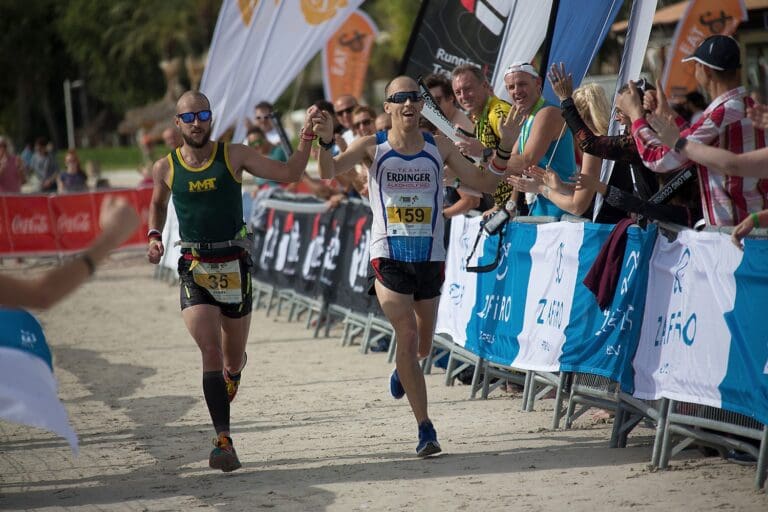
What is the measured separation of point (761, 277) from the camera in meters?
5.66

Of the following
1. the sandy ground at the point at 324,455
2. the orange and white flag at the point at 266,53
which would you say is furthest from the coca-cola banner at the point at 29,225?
the sandy ground at the point at 324,455

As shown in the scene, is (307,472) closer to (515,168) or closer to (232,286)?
(232,286)

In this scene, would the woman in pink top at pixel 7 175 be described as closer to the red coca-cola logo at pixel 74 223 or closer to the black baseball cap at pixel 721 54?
the red coca-cola logo at pixel 74 223

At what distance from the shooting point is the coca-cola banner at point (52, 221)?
70.6ft

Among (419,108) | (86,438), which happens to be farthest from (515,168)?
(86,438)

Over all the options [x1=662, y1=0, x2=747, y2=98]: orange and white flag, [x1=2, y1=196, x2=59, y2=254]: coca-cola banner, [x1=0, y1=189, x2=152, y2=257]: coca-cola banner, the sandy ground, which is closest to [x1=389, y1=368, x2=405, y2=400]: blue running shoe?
the sandy ground

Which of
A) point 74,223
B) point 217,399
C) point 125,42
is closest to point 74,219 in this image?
point 74,223

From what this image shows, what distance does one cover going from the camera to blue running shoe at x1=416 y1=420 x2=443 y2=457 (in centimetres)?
677

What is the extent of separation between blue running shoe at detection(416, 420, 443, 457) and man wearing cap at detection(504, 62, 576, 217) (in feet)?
6.33

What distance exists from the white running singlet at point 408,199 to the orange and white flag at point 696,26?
862 centimetres

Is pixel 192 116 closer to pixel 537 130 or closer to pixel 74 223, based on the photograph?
pixel 537 130

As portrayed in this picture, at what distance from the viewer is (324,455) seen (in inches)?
281

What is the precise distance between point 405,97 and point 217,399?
2.16 meters

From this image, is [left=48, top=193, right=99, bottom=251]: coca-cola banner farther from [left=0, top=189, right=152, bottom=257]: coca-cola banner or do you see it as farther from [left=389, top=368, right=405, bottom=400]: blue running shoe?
[left=389, top=368, right=405, bottom=400]: blue running shoe
